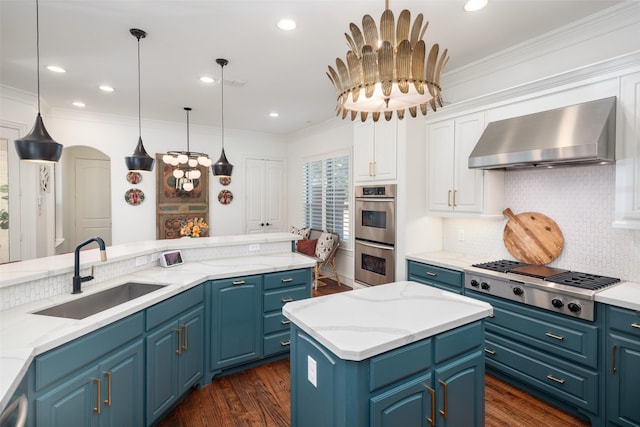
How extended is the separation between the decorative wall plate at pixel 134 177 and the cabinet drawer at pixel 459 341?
18.7ft

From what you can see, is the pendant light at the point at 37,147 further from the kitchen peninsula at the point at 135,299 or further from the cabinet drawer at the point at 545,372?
the cabinet drawer at the point at 545,372

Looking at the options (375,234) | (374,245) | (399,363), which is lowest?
(399,363)

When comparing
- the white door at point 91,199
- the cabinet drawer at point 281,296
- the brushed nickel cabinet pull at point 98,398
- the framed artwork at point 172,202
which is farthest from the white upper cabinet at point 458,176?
the white door at point 91,199

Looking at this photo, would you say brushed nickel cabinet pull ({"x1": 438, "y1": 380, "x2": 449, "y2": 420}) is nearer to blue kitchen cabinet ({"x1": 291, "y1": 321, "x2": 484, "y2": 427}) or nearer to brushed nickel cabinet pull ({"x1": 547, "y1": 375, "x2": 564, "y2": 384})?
blue kitchen cabinet ({"x1": 291, "y1": 321, "x2": 484, "y2": 427})

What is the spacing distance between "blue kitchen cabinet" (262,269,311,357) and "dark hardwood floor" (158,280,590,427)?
0.86 feet

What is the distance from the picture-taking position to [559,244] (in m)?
2.78

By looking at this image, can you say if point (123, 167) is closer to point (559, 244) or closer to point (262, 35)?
A: point (262, 35)

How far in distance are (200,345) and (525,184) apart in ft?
10.6

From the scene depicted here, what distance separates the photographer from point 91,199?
7035mm

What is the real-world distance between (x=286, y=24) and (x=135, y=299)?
2.33 m

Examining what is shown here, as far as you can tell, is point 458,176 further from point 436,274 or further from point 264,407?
point 264,407

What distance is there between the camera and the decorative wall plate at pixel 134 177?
18.5 ft

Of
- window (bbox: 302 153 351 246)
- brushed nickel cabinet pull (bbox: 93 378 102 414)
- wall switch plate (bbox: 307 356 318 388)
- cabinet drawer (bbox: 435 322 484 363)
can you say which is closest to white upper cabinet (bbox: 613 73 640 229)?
cabinet drawer (bbox: 435 322 484 363)

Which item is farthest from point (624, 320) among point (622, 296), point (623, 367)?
point (623, 367)
